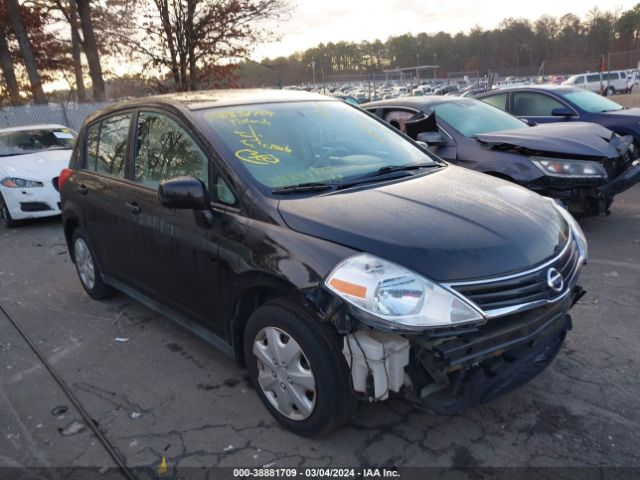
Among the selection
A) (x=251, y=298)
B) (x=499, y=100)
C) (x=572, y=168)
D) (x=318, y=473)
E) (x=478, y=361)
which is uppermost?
(x=499, y=100)

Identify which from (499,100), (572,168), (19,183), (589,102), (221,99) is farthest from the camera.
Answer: (499,100)

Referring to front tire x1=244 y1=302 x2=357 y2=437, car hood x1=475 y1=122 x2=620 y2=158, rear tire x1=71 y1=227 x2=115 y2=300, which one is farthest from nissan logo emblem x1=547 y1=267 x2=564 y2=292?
rear tire x1=71 y1=227 x2=115 y2=300

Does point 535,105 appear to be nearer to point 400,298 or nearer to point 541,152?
point 541,152

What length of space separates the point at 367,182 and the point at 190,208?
1.04 m

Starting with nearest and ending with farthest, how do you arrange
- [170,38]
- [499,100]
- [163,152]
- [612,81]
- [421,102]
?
[163,152] → [421,102] → [499,100] → [170,38] → [612,81]

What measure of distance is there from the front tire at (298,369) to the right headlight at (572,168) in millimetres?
3826

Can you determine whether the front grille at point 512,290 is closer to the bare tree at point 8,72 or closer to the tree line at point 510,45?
the bare tree at point 8,72

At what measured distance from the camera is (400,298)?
7.18 feet

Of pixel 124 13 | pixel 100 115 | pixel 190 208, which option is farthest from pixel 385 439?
pixel 124 13

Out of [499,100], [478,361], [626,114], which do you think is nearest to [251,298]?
[478,361]

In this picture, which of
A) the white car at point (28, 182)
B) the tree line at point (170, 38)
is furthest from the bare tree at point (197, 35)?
the white car at point (28, 182)

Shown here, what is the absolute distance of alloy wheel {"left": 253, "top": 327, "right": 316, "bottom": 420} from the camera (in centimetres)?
254

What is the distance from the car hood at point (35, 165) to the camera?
7984 millimetres

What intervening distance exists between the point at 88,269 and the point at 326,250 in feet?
10.7
